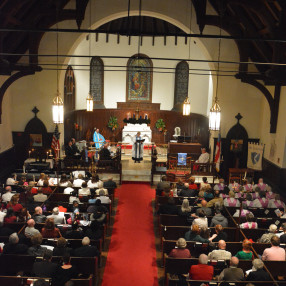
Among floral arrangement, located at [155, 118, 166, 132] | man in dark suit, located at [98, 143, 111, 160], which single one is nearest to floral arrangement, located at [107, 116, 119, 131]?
floral arrangement, located at [155, 118, 166, 132]

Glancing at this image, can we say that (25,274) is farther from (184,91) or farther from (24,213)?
(184,91)

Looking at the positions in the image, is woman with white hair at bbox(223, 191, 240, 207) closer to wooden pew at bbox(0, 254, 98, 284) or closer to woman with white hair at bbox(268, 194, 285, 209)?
woman with white hair at bbox(268, 194, 285, 209)

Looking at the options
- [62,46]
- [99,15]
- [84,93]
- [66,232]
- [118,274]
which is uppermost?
[99,15]

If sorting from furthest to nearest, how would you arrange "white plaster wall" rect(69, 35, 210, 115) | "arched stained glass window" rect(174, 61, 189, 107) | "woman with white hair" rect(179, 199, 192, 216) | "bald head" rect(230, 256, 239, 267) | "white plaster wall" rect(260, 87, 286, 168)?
1. "arched stained glass window" rect(174, 61, 189, 107)
2. "white plaster wall" rect(69, 35, 210, 115)
3. "white plaster wall" rect(260, 87, 286, 168)
4. "woman with white hair" rect(179, 199, 192, 216)
5. "bald head" rect(230, 256, 239, 267)

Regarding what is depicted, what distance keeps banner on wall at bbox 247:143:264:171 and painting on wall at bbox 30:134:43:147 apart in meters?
9.10

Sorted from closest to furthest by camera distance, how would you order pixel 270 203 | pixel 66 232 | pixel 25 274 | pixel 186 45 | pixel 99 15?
pixel 25 274 → pixel 66 232 → pixel 270 203 → pixel 99 15 → pixel 186 45

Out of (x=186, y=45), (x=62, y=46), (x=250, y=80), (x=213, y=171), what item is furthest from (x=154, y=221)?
(x=186, y=45)

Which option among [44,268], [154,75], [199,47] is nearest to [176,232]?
[44,268]

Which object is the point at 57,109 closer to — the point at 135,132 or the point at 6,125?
the point at 6,125

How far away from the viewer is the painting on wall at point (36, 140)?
16.3m

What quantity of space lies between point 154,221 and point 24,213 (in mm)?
4300

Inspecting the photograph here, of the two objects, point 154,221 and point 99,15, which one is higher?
point 99,15

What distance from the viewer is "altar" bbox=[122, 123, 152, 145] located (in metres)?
21.6

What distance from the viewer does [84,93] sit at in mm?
22656
